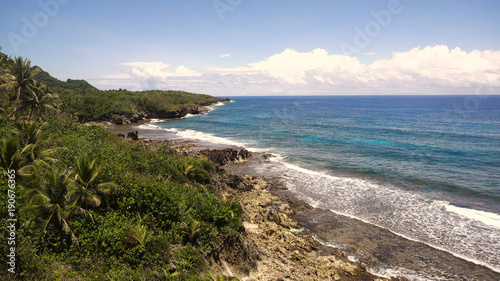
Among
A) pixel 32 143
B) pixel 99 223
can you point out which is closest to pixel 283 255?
pixel 99 223

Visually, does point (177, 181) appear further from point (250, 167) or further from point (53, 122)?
point (53, 122)

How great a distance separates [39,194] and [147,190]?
4597 millimetres

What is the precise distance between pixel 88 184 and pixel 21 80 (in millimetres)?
28908

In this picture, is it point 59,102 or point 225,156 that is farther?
point 59,102

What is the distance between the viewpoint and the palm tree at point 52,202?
9.73 m

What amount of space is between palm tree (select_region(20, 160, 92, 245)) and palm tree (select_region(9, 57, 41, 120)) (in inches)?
1093

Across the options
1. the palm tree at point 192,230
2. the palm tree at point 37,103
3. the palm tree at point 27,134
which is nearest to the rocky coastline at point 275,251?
the palm tree at point 192,230

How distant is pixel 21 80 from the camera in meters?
30.8

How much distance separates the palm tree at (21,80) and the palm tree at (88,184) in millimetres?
27864

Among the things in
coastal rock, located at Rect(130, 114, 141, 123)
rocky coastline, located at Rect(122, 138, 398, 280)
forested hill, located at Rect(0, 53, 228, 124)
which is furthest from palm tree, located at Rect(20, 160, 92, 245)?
coastal rock, located at Rect(130, 114, 141, 123)

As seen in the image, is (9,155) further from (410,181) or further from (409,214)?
(410,181)

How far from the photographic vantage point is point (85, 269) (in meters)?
9.09

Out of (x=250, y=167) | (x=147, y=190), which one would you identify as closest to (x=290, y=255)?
(x=147, y=190)

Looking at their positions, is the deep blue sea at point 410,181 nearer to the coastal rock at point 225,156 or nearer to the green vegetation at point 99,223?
the coastal rock at point 225,156
